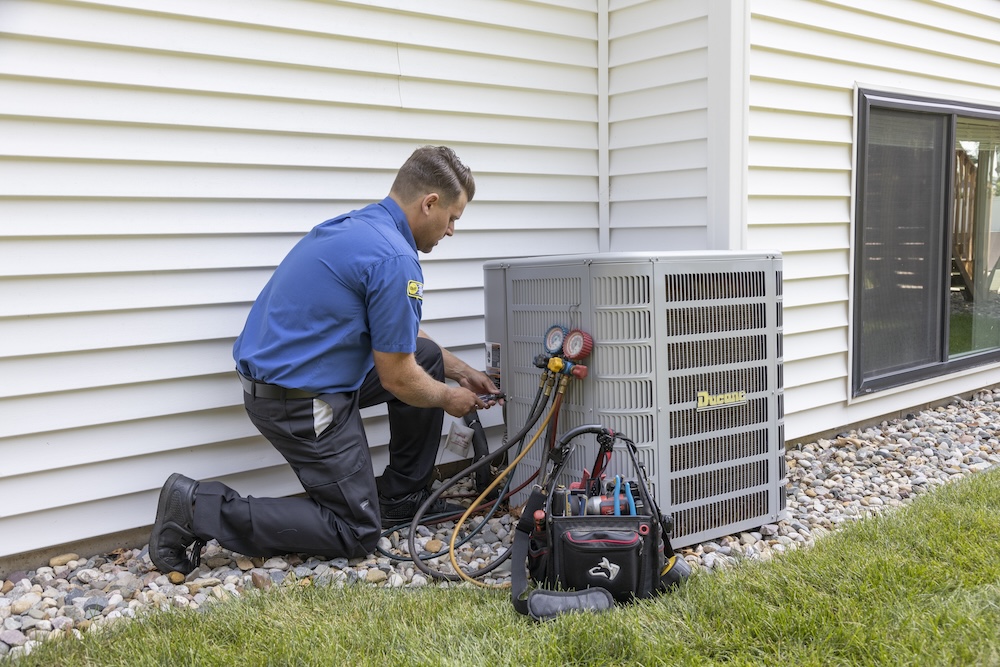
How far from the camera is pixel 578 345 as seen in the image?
122 inches

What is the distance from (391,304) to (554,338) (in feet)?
1.98

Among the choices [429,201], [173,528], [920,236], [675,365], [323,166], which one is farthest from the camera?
[920,236]

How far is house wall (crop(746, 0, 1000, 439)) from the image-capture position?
13.9ft

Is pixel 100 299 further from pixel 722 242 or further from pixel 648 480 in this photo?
pixel 722 242

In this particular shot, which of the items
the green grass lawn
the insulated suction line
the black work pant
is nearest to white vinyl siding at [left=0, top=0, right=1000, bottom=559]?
the black work pant

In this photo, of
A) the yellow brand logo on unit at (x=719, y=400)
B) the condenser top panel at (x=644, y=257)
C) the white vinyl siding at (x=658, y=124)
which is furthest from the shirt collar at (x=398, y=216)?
the white vinyl siding at (x=658, y=124)

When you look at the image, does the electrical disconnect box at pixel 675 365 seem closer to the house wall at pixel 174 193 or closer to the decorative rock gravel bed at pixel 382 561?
the decorative rock gravel bed at pixel 382 561

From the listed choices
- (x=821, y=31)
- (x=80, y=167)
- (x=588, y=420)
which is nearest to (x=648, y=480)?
(x=588, y=420)

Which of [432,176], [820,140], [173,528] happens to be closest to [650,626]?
[173,528]

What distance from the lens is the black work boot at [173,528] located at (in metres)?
2.99

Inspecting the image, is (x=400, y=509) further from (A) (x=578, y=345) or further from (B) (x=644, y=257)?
(B) (x=644, y=257)

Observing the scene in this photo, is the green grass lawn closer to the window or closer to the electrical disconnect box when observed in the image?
the electrical disconnect box

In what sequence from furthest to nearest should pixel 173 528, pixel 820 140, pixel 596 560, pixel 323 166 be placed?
1. pixel 820 140
2. pixel 323 166
3. pixel 173 528
4. pixel 596 560

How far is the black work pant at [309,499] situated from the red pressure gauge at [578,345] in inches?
30.8
